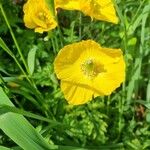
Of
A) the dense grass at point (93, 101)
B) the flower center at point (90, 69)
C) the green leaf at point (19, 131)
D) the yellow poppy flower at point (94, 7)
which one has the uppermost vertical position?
the yellow poppy flower at point (94, 7)

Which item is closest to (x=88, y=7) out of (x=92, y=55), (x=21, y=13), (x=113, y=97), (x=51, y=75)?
(x=92, y=55)

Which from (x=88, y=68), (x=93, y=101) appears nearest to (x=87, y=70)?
(x=88, y=68)

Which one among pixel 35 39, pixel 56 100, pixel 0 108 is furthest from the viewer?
pixel 35 39

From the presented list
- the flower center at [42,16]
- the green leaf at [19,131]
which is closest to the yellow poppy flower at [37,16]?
the flower center at [42,16]

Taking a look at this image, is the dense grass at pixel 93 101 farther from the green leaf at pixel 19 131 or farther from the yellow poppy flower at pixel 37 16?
the green leaf at pixel 19 131

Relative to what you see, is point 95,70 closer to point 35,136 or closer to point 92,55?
point 92,55

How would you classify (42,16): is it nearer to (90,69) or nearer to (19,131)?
(90,69)
